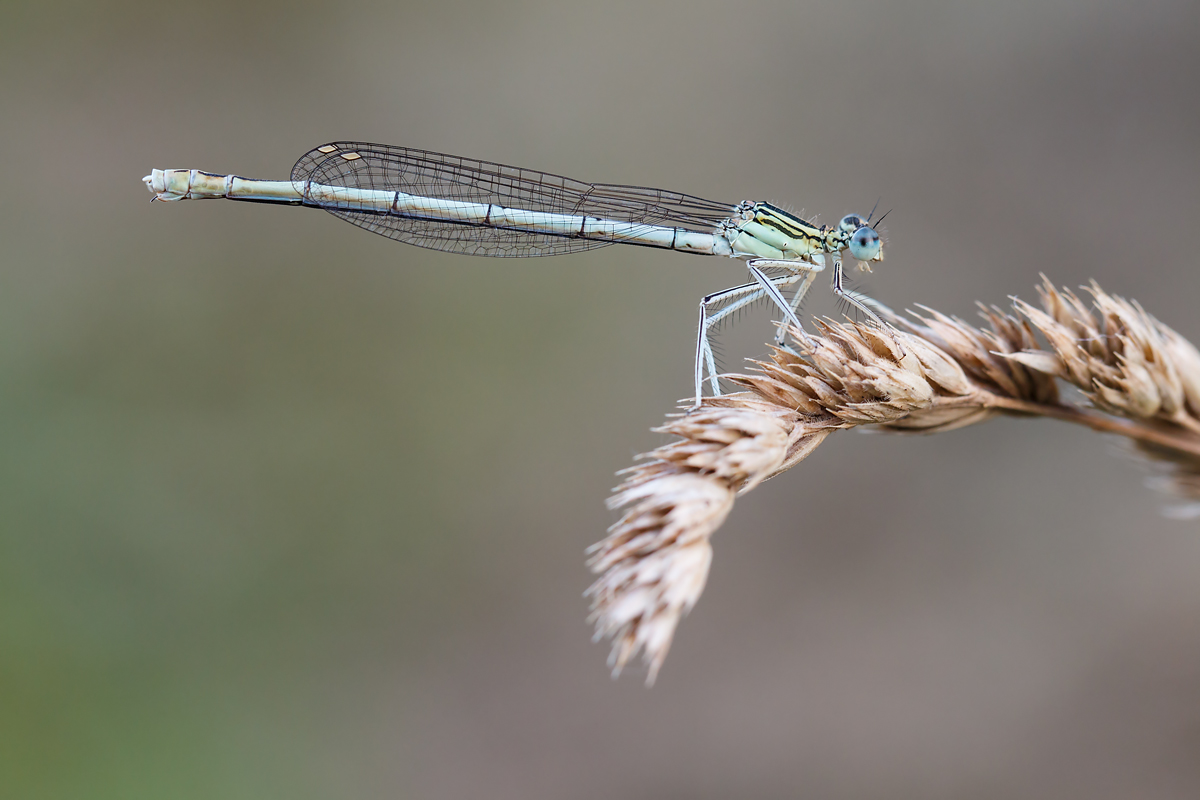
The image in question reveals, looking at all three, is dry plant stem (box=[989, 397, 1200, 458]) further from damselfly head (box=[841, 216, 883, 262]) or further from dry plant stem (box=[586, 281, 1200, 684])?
damselfly head (box=[841, 216, 883, 262])

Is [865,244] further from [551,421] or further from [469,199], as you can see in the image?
[551,421]

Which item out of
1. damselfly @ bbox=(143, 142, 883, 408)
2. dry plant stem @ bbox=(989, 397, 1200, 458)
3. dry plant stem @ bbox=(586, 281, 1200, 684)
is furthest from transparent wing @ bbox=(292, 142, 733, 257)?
dry plant stem @ bbox=(989, 397, 1200, 458)

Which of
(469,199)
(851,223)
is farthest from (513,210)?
(851,223)

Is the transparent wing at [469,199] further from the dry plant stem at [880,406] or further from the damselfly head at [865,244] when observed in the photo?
the dry plant stem at [880,406]

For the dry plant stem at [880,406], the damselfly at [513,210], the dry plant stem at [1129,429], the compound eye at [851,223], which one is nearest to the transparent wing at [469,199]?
the damselfly at [513,210]

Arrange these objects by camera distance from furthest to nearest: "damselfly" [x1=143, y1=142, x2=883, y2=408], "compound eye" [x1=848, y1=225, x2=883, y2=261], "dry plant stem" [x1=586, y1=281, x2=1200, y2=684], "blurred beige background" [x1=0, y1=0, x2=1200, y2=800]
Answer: "blurred beige background" [x1=0, y1=0, x2=1200, y2=800] → "damselfly" [x1=143, y1=142, x2=883, y2=408] → "compound eye" [x1=848, y1=225, x2=883, y2=261] → "dry plant stem" [x1=586, y1=281, x2=1200, y2=684]

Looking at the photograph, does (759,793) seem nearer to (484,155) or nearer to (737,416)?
(737,416)
